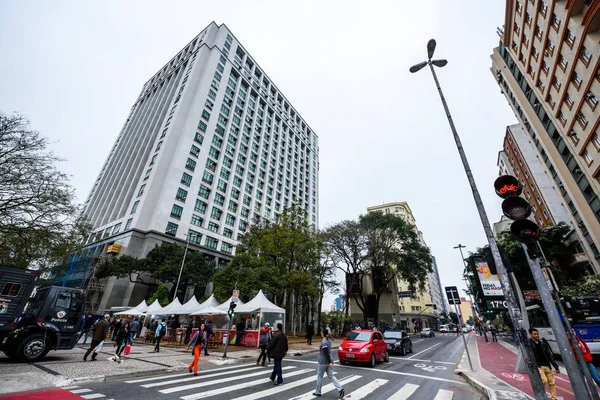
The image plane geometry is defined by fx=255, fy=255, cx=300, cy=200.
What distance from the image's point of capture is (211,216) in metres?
46.1

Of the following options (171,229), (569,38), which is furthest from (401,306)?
(569,38)

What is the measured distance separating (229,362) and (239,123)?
53.0 metres

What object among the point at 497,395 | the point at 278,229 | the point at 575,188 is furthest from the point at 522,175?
the point at 497,395

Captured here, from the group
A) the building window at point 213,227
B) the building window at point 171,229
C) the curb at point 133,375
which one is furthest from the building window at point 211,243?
the curb at point 133,375

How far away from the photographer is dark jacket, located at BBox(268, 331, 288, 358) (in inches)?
325

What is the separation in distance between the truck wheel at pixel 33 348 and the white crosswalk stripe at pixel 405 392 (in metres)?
12.8

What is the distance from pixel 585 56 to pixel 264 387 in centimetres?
Result: 2965

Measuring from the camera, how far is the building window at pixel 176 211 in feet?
134

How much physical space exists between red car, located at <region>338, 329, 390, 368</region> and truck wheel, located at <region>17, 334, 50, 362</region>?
1231cm

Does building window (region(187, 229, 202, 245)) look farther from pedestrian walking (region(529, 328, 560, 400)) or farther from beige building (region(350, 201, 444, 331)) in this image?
pedestrian walking (region(529, 328, 560, 400))

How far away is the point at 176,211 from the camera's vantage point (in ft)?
136

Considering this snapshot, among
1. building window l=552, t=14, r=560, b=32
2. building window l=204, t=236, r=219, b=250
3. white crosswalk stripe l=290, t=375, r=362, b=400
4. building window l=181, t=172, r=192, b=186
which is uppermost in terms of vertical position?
building window l=552, t=14, r=560, b=32

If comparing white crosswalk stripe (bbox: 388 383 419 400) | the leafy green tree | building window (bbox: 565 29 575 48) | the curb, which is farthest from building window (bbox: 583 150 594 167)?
the leafy green tree

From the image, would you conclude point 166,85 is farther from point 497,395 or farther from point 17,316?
point 497,395
